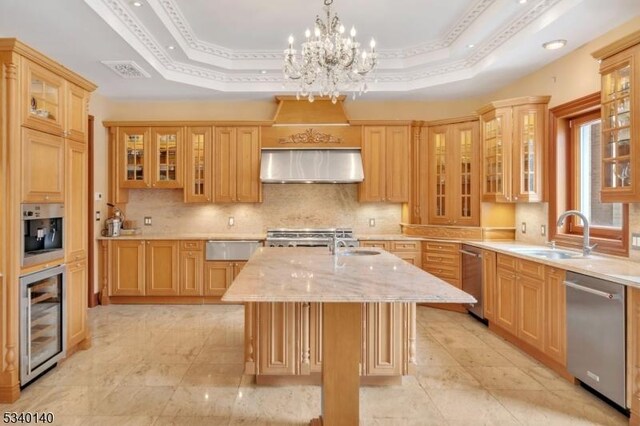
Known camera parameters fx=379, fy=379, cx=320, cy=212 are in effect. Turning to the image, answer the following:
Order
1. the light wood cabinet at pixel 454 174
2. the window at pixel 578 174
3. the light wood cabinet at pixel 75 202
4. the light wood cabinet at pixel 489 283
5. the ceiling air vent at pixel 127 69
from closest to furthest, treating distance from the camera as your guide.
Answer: the light wood cabinet at pixel 75 202 → the window at pixel 578 174 → the light wood cabinet at pixel 489 283 → the ceiling air vent at pixel 127 69 → the light wood cabinet at pixel 454 174

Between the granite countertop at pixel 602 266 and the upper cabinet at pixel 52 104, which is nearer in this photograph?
the granite countertop at pixel 602 266

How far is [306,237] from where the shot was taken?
17.7 ft

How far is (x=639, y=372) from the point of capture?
7.38ft

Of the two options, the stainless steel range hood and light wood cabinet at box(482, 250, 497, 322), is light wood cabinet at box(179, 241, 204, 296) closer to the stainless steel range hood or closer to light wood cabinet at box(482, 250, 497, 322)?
the stainless steel range hood

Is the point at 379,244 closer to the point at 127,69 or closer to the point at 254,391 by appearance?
the point at 254,391

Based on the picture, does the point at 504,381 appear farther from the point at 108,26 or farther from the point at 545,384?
the point at 108,26

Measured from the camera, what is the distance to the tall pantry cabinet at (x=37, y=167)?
8.37ft

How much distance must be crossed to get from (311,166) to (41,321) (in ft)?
11.1

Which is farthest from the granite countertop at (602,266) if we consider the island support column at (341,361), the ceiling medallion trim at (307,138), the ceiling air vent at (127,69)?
the ceiling air vent at (127,69)

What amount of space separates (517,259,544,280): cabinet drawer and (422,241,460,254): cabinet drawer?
1218 mm

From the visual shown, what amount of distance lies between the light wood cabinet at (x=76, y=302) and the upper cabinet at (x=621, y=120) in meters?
4.35

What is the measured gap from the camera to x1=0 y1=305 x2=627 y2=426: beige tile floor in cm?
240

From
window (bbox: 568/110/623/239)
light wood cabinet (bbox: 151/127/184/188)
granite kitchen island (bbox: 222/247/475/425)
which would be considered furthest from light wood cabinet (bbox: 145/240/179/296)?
window (bbox: 568/110/623/239)

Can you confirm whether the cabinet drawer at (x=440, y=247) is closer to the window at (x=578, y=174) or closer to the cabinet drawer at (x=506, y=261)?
the cabinet drawer at (x=506, y=261)
